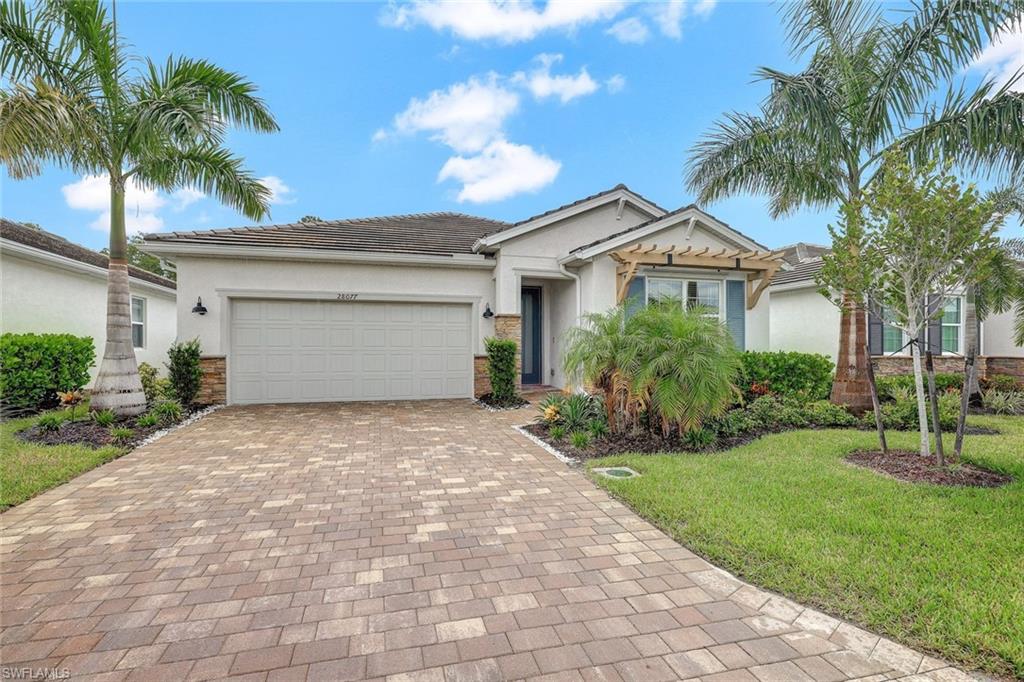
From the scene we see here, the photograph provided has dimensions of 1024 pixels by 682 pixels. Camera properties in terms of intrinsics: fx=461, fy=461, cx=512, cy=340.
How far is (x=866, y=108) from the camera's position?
8531 mm

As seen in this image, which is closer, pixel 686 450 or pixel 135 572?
pixel 135 572

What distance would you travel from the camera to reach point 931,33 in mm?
7863

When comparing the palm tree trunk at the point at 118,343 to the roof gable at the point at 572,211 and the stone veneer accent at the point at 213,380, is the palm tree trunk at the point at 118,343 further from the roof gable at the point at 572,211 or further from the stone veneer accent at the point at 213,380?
the roof gable at the point at 572,211

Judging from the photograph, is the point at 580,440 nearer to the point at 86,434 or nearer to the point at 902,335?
the point at 86,434

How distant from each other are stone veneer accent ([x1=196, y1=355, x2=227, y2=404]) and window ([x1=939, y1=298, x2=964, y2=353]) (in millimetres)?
20507

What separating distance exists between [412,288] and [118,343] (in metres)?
5.96

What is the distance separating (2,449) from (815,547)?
10.1 meters

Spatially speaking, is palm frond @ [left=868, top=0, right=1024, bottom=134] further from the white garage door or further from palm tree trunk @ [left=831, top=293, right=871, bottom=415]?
the white garage door

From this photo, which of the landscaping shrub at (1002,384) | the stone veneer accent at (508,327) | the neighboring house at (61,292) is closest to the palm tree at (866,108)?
the landscaping shrub at (1002,384)

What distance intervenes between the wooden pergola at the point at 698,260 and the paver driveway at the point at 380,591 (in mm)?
6199

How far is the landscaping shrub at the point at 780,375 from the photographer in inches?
415

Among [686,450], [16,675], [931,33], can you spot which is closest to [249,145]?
[16,675]

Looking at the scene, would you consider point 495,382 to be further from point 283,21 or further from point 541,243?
point 283,21

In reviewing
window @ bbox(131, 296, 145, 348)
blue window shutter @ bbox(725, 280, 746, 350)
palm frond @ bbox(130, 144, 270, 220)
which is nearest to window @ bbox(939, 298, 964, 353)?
blue window shutter @ bbox(725, 280, 746, 350)
